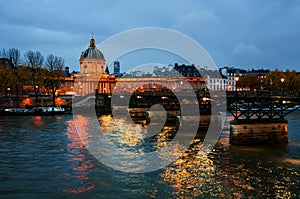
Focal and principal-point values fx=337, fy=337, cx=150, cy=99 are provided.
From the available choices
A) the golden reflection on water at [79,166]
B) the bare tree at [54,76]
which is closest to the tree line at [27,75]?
the bare tree at [54,76]

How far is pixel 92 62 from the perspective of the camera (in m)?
169

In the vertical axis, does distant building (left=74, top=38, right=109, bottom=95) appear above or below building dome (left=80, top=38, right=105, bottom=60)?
below

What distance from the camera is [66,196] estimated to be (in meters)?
17.6

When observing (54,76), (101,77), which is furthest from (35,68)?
(101,77)

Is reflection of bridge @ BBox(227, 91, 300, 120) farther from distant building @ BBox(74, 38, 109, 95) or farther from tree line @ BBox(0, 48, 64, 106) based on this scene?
distant building @ BBox(74, 38, 109, 95)

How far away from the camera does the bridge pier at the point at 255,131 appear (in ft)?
107

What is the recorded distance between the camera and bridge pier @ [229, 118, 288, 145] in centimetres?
3253

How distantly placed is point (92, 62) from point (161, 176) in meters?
152

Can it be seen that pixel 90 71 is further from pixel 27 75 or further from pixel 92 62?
pixel 27 75

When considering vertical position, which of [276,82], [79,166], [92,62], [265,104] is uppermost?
[92,62]

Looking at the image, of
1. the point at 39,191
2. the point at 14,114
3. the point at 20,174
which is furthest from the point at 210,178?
the point at 14,114

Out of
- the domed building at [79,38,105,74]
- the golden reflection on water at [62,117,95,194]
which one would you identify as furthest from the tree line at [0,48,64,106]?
the domed building at [79,38,105,74]

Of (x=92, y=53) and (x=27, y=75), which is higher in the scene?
(x=92, y=53)

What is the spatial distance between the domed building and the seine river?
460 ft
